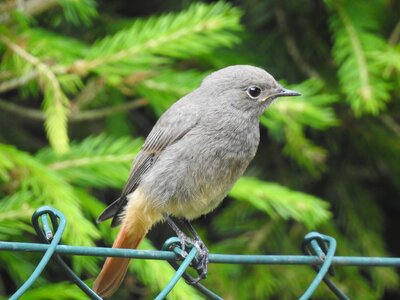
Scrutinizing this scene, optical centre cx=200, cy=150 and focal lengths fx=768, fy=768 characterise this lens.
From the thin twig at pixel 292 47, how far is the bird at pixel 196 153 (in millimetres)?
923

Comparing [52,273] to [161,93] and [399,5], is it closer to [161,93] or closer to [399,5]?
[161,93]

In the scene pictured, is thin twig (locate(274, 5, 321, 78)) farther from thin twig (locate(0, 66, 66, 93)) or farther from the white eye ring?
thin twig (locate(0, 66, 66, 93))

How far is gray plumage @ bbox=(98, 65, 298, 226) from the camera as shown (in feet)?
9.89

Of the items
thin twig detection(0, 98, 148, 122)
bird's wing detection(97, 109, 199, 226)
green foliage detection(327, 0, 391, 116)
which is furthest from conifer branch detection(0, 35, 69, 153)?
green foliage detection(327, 0, 391, 116)

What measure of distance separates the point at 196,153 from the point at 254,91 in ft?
1.38

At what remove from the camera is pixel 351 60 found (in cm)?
347

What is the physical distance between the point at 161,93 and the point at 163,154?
32cm

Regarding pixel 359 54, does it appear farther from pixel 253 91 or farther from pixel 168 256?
pixel 168 256

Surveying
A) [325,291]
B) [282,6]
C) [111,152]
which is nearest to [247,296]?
[325,291]

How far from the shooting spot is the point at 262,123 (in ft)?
12.2

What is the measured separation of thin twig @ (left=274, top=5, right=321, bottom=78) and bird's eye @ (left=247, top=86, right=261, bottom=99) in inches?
36.5

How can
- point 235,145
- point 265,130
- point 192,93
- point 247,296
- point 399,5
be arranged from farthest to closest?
1. point 265,130
2. point 399,5
3. point 247,296
4. point 192,93
5. point 235,145

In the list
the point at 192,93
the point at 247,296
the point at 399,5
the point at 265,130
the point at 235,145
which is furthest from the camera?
the point at 265,130

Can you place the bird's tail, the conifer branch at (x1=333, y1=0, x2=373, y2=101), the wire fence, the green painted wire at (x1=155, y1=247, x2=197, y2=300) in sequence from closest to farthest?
the wire fence → the green painted wire at (x1=155, y1=247, x2=197, y2=300) → the bird's tail → the conifer branch at (x1=333, y1=0, x2=373, y2=101)
